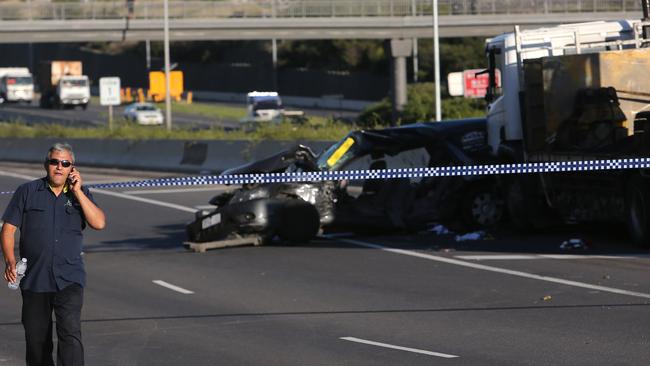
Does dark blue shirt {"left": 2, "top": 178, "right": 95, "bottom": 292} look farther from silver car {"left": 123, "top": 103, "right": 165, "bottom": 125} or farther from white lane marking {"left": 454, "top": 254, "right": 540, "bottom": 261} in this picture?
silver car {"left": 123, "top": 103, "right": 165, "bottom": 125}

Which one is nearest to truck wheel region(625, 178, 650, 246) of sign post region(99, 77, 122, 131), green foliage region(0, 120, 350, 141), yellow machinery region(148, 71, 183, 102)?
green foliage region(0, 120, 350, 141)

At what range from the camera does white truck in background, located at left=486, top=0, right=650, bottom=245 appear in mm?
15953

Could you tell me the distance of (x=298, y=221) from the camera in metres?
17.6

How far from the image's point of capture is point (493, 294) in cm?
1302

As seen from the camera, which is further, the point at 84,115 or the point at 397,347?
the point at 84,115

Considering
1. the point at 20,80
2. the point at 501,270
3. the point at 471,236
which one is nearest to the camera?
the point at 501,270

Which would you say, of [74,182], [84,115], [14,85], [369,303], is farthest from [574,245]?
[14,85]

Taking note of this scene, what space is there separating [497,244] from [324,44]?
271 feet

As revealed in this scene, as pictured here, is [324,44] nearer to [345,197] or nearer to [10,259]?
[345,197]

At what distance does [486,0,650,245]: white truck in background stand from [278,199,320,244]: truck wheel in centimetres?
282

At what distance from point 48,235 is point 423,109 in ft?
158

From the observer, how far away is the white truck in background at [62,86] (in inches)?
3492

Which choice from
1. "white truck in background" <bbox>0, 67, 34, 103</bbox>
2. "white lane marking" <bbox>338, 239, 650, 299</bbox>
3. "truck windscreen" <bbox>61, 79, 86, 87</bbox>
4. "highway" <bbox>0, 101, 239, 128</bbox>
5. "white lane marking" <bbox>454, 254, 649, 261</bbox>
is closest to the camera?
"white lane marking" <bbox>338, 239, 650, 299</bbox>

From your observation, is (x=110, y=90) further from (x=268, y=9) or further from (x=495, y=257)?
(x=495, y=257)
